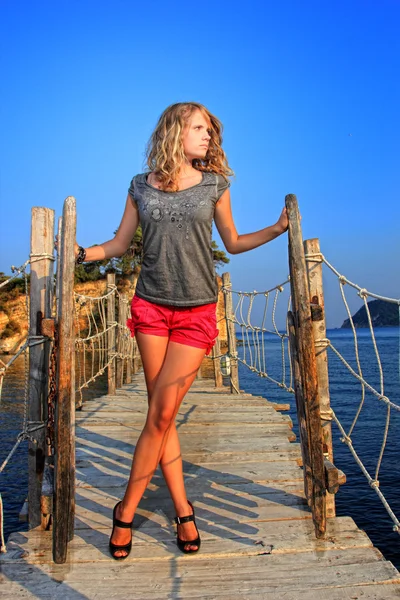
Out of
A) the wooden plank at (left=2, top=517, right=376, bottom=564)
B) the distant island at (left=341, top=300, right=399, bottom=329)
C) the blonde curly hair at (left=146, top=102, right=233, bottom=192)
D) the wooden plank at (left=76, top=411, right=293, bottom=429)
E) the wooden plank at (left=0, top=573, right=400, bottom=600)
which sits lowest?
the wooden plank at (left=0, top=573, right=400, bottom=600)

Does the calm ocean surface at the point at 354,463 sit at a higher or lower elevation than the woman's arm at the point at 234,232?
lower

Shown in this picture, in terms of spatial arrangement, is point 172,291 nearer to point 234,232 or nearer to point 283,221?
point 234,232

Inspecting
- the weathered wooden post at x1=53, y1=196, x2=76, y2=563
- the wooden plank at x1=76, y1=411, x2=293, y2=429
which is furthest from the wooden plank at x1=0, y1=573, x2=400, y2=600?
the wooden plank at x1=76, y1=411, x2=293, y2=429

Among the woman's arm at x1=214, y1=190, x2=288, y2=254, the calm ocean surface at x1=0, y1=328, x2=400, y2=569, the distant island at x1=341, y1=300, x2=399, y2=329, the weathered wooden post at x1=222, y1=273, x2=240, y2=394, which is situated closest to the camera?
the woman's arm at x1=214, y1=190, x2=288, y2=254

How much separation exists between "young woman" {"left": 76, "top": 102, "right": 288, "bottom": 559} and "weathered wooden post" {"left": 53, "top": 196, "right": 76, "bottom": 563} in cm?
13

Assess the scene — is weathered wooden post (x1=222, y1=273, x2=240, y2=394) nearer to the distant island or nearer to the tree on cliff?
the tree on cliff

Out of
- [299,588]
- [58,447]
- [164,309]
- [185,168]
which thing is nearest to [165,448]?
[58,447]

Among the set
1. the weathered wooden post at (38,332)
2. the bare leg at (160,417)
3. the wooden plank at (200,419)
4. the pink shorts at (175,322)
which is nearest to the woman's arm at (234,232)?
the pink shorts at (175,322)

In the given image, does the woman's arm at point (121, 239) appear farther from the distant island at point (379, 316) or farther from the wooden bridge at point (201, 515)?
the distant island at point (379, 316)

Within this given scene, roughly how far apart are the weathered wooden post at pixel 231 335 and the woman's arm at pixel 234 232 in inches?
143

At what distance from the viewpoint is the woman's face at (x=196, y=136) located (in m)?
2.03

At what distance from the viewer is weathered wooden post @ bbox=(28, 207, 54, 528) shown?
2.39m

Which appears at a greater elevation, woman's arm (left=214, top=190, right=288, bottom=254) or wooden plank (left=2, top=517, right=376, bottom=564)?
woman's arm (left=214, top=190, right=288, bottom=254)

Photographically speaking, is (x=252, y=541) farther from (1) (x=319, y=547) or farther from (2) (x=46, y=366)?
(2) (x=46, y=366)
